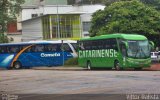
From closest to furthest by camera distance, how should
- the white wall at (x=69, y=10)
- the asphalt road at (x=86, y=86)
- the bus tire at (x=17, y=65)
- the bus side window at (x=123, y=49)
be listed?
the asphalt road at (x=86, y=86), the bus side window at (x=123, y=49), the bus tire at (x=17, y=65), the white wall at (x=69, y=10)

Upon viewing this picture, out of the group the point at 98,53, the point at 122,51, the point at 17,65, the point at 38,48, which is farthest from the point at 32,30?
the point at 122,51

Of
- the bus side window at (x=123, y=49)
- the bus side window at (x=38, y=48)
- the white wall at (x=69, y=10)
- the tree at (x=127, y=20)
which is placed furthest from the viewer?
the white wall at (x=69, y=10)

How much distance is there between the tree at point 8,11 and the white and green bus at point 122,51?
2048 cm

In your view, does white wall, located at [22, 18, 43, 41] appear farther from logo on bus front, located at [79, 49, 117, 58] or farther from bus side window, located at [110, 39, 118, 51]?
bus side window, located at [110, 39, 118, 51]

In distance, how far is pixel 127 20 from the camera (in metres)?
51.4

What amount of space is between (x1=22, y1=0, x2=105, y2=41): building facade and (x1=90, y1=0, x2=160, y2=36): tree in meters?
20.4

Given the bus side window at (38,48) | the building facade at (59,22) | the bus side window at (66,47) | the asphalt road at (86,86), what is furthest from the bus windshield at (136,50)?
the building facade at (59,22)

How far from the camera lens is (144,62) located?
124 ft

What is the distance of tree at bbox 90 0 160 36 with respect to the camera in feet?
167

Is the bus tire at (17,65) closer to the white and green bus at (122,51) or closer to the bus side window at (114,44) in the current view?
the white and green bus at (122,51)

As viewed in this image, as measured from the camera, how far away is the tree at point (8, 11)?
55.3ft

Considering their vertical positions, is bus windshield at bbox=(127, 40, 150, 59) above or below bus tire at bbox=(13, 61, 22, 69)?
above

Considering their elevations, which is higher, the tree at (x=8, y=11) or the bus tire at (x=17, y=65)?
the tree at (x=8, y=11)

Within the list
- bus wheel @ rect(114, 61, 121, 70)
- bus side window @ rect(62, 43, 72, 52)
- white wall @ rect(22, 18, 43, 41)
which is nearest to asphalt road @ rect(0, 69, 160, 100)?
bus wheel @ rect(114, 61, 121, 70)
